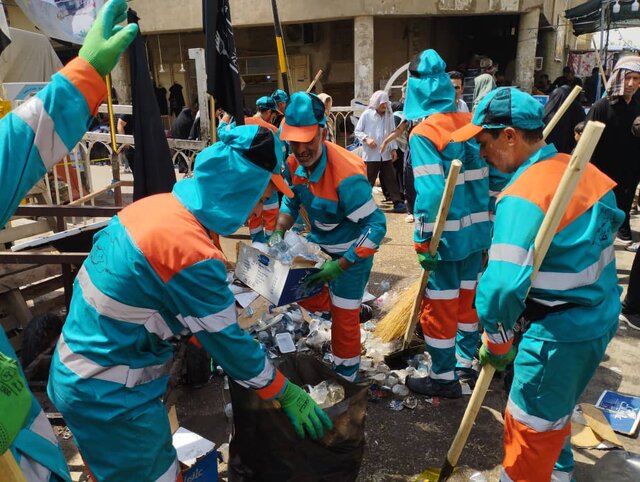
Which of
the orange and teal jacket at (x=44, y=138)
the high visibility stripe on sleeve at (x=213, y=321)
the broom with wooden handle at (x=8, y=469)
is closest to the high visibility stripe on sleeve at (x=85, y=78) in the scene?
the orange and teal jacket at (x=44, y=138)

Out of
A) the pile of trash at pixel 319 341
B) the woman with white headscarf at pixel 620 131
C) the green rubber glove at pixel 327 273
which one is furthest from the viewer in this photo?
the woman with white headscarf at pixel 620 131

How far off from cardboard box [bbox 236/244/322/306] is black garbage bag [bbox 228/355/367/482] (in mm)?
717

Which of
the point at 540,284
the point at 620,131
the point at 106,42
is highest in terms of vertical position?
the point at 106,42

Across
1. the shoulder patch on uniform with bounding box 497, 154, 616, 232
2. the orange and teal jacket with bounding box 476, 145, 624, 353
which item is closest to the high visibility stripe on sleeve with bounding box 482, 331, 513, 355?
the orange and teal jacket with bounding box 476, 145, 624, 353

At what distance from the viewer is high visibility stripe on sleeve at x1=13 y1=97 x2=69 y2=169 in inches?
65.6

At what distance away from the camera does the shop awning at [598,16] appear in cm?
1045

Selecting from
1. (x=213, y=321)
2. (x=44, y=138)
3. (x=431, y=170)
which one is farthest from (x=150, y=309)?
(x=431, y=170)

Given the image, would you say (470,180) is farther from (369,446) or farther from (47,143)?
(47,143)

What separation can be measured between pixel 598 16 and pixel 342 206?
36.9ft

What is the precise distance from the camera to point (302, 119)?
3.05 metres

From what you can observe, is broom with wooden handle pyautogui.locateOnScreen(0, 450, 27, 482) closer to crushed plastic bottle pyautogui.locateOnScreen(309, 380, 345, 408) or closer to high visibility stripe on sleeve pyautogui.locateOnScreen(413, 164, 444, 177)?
crushed plastic bottle pyautogui.locateOnScreen(309, 380, 345, 408)

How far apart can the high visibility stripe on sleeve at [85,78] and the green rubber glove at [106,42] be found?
25 mm

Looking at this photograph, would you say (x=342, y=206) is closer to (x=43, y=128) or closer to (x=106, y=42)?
(x=106, y=42)

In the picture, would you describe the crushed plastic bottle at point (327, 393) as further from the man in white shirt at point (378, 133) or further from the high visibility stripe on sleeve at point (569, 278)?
the man in white shirt at point (378, 133)
